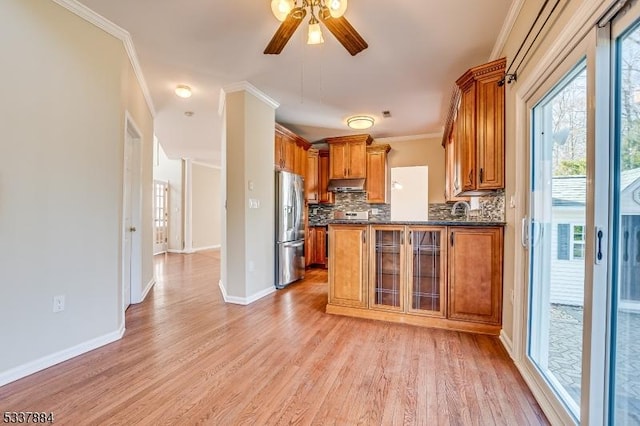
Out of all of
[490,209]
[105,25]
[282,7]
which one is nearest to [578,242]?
[490,209]

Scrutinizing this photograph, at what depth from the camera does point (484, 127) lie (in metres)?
2.56

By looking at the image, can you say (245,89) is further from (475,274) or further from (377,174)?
(475,274)

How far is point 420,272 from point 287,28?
241cm

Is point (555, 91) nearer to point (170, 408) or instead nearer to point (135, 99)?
point (170, 408)

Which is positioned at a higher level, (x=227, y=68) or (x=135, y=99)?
(x=227, y=68)

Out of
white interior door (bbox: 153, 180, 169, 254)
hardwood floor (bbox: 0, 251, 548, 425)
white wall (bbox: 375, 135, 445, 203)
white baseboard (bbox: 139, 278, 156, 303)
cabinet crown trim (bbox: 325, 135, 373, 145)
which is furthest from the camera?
white interior door (bbox: 153, 180, 169, 254)

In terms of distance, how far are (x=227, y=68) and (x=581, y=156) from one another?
10.3ft

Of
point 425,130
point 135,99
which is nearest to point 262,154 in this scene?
point 135,99

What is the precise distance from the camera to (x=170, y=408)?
1608 mm

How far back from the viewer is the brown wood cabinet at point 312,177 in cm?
588

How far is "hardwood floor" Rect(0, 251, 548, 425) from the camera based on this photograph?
157 cm

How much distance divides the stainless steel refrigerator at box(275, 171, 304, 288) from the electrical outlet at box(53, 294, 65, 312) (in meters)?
2.43

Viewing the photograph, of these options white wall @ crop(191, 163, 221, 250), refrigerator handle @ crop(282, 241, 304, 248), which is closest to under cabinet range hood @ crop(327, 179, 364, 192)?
refrigerator handle @ crop(282, 241, 304, 248)

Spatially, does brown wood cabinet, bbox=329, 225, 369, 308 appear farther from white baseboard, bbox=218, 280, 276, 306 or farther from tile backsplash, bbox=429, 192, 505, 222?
tile backsplash, bbox=429, 192, 505, 222
